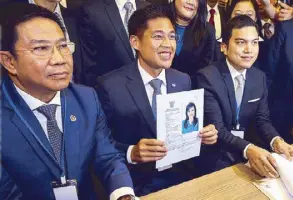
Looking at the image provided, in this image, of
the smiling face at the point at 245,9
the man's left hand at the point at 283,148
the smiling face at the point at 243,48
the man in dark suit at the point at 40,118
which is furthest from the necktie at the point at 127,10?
the man's left hand at the point at 283,148

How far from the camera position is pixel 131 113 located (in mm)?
1604

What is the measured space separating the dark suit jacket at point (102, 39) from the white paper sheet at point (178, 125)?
80cm

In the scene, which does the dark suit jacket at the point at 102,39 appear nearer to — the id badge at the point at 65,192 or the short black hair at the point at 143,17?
the short black hair at the point at 143,17

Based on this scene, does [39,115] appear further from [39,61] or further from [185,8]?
[185,8]

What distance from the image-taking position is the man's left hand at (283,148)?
4.62 ft

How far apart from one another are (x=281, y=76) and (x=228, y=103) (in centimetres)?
92

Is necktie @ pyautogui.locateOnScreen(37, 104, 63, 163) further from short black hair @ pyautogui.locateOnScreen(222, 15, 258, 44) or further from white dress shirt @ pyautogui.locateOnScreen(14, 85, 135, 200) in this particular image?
short black hair @ pyautogui.locateOnScreen(222, 15, 258, 44)

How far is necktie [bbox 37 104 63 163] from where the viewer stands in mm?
1180

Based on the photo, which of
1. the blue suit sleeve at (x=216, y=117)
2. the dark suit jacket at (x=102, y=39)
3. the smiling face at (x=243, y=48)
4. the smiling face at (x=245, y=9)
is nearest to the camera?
the blue suit sleeve at (x=216, y=117)

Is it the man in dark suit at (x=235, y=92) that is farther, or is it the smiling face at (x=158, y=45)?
the man in dark suit at (x=235, y=92)

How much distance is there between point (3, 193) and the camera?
43.0 inches

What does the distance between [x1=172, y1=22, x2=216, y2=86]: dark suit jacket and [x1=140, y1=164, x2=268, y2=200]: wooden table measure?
104cm

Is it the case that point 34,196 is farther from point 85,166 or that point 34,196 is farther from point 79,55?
point 79,55

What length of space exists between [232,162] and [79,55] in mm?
1105
